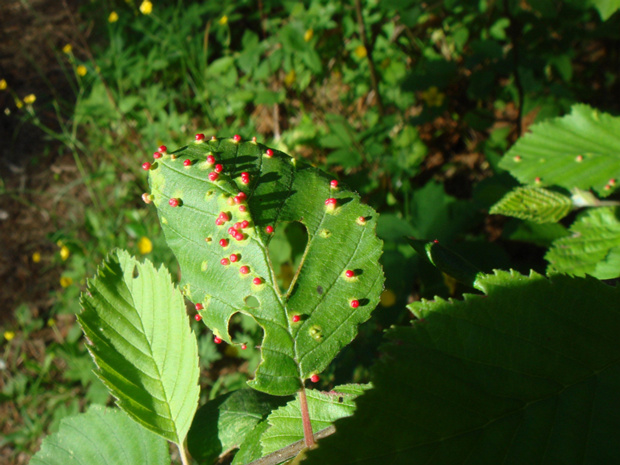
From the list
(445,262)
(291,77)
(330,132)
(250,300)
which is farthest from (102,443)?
(291,77)

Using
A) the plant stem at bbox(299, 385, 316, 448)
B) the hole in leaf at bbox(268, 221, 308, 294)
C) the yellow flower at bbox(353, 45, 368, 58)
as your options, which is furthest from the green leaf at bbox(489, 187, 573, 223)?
the yellow flower at bbox(353, 45, 368, 58)

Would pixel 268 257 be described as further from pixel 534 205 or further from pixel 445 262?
pixel 534 205

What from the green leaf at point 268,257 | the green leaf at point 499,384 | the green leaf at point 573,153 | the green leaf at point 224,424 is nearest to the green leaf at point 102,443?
the green leaf at point 224,424

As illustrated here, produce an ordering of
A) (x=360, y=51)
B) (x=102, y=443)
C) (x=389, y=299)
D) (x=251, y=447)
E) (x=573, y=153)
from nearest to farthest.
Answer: (x=251, y=447), (x=102, y=443), (x=573, y=153), (x=389, y=299), (x=360, y=51)

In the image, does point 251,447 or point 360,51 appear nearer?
point 251,447

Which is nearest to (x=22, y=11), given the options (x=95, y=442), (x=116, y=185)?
(x=116, y=185)

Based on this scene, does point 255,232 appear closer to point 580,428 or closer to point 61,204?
point 580,428
